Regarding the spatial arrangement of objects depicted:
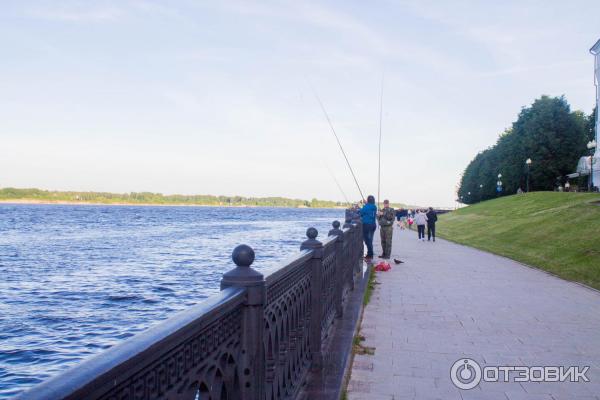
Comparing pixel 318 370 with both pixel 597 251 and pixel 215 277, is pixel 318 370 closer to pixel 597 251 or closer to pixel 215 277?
pixel 597 251

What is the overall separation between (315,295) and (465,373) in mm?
1714

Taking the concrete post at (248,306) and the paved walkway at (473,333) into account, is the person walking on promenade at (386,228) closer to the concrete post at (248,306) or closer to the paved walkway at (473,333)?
the paved walkway at (473,333)

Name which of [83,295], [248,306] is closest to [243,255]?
[248,306]

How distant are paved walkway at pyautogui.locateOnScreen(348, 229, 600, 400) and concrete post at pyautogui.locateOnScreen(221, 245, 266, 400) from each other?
215 cm

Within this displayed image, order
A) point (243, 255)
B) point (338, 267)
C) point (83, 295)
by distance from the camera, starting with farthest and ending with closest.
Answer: point (83, 295)
point (338, 267)
point (243, 255)

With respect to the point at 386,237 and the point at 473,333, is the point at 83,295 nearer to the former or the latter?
the point at 386,237

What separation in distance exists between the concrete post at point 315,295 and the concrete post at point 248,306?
2292 mm

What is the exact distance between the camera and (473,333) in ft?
23.6

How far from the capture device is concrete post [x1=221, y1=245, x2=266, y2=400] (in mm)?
2764

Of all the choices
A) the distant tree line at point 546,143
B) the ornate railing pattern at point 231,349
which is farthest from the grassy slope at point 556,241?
the distant tree line at point 546,143

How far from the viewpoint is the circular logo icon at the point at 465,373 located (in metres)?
5.17

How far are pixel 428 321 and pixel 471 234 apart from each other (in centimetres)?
2372

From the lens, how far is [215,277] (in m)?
22.7

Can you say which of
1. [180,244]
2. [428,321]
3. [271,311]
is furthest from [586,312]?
[180,244]
